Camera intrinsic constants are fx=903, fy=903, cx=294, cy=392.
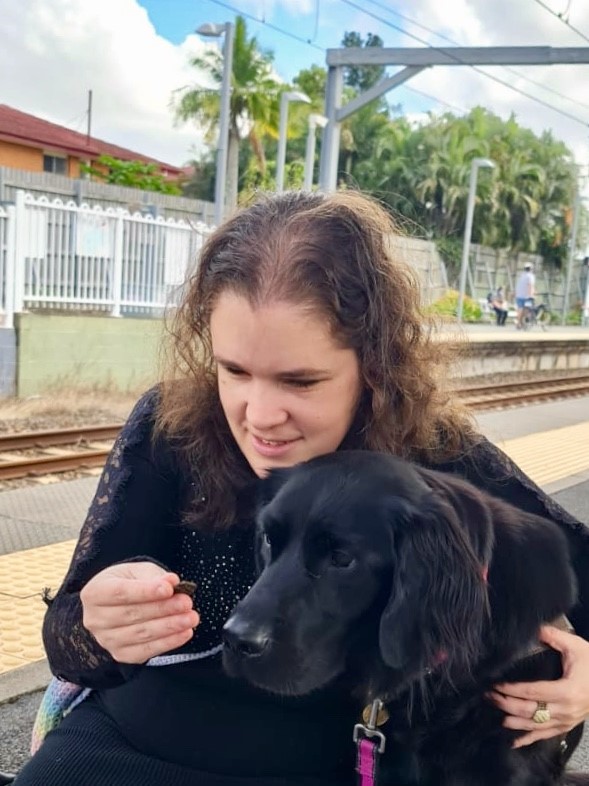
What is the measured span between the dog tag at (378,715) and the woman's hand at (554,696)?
20cm

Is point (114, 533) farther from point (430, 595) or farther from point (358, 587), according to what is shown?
point (430, 595)

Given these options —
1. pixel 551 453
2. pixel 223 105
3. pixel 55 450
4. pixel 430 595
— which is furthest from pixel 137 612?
pixel 223 105

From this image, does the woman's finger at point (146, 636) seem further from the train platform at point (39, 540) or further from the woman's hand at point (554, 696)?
the train platform at point (39, 540)

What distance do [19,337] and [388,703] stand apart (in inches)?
379

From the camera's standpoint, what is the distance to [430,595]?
1.42m

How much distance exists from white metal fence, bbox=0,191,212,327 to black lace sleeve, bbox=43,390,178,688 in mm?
8795

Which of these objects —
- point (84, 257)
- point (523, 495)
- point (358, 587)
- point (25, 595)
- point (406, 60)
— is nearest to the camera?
point (358, 587)

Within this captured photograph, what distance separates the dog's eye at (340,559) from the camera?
149cm

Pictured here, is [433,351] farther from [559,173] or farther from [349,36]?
[349,36]

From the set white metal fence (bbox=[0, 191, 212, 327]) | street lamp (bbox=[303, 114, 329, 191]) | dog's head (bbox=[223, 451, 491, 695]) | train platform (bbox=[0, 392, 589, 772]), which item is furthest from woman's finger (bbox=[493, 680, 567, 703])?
street lamp (bbox=[303, 114, 329, 191])

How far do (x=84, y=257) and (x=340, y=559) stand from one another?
446 inches

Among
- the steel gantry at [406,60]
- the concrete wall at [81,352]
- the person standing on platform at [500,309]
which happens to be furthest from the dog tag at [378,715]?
the person standing on platform at [500,309]

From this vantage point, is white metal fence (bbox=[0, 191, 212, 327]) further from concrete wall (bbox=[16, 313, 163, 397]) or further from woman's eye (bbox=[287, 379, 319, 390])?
woman's eye (bbox=[287, 379, 319, 390])

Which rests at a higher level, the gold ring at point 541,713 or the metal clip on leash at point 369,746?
the gold ring at point 541,713
